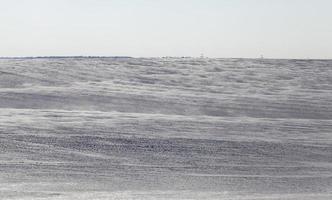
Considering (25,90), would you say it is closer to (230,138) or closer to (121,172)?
(230,138)

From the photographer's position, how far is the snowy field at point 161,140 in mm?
5406

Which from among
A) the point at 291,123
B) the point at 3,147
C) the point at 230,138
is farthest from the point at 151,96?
the point at 3,147

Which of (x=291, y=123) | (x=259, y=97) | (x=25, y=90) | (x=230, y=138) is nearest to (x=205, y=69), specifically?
(x=259, y=97)

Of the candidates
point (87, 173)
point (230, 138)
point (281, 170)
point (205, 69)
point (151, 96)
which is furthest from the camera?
point (205, 69)

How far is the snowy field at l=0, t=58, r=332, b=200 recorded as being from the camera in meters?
5.41

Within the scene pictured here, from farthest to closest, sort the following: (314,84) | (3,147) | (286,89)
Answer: (314,84) → (286,89) → (3,147)

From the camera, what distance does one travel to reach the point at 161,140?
784cm

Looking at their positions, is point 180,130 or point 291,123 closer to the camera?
point 180,130

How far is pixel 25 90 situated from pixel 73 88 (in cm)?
118

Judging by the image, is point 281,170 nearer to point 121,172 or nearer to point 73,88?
point 121,172

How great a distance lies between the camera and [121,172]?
19.7 feet

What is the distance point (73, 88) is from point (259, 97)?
4.11 meters

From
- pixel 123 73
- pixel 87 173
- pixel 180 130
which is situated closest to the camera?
pixel 87 173

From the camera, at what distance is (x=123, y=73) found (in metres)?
19.0
